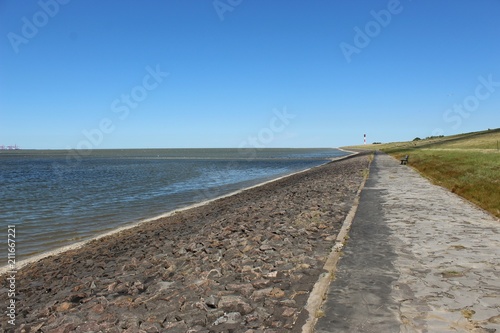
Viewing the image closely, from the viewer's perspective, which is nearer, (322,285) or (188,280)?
(322,285)

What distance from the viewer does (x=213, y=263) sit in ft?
26.4

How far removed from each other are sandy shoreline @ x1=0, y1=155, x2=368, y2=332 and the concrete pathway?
2.31 feet

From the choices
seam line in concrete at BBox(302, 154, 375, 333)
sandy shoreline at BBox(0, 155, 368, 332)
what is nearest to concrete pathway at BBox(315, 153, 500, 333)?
seam line in concrete at BBox(302, 154, 375, 333)

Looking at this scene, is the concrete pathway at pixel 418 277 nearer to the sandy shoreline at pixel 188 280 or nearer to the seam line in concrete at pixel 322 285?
the seam line in concrete at pixel 322 285

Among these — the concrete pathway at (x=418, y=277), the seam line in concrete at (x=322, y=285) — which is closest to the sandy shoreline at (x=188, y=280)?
the seam line in concrete at (x=322, y=285)

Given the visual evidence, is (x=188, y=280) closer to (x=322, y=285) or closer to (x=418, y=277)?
(x=322, y=285)

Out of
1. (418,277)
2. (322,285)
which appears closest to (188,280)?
(322,285)

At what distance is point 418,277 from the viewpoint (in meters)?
6.49

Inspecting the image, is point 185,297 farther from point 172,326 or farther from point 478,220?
point 478,220

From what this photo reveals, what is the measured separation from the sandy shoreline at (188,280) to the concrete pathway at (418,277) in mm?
705

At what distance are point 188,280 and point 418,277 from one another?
4.39 metres

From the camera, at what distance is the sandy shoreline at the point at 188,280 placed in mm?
5441

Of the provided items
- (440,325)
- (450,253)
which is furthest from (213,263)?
(450,253)

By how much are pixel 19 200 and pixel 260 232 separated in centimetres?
2363
